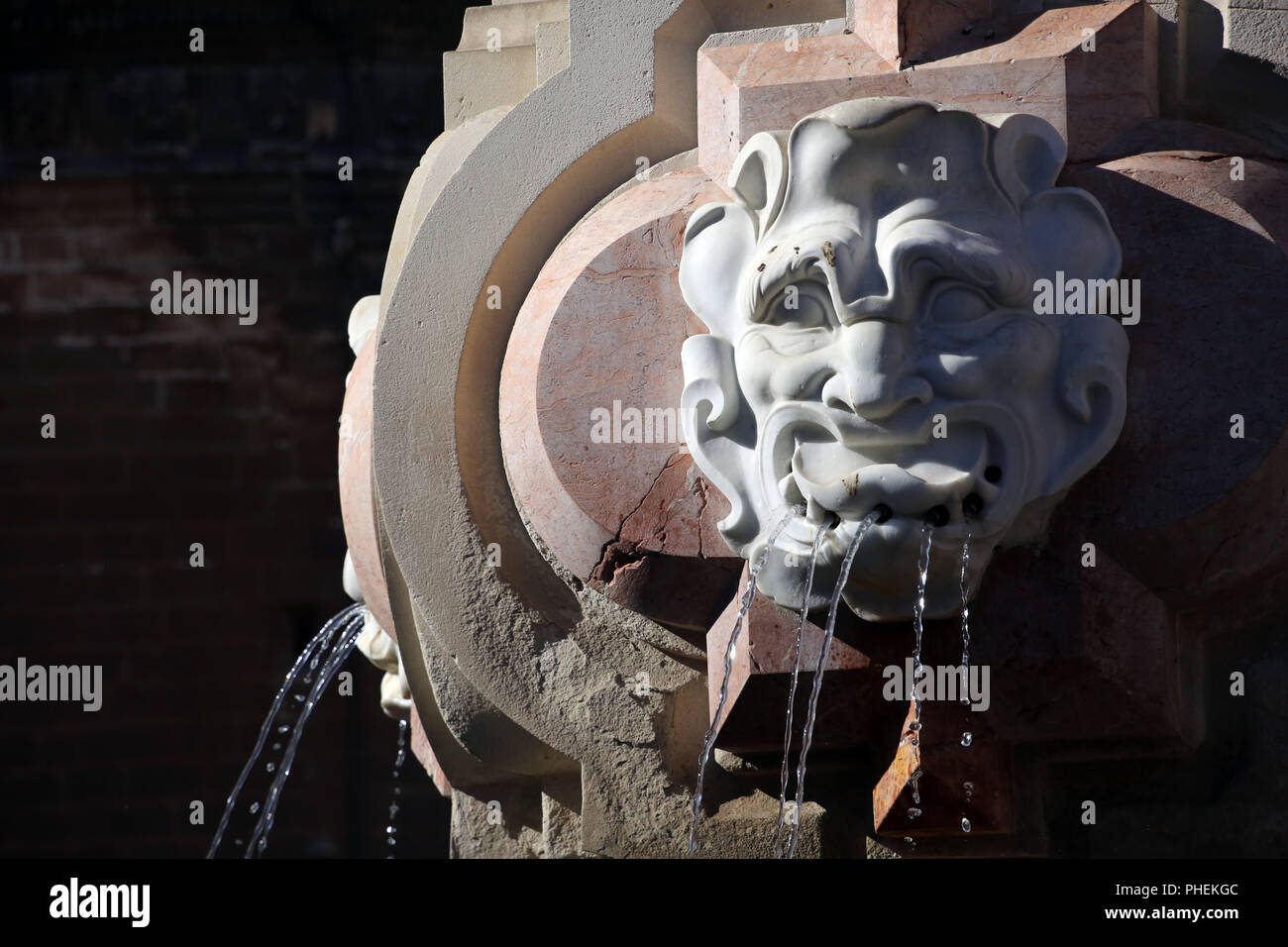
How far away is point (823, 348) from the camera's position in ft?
8.17

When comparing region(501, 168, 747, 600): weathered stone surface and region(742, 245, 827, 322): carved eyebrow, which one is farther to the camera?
region(501, 168, 747, 600): weathered stone surface

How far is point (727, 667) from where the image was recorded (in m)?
2.66

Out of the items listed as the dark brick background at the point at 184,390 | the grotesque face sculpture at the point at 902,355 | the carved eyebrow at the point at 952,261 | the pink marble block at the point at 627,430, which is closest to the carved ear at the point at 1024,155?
the grotesque face sculpture at the point at 902,355

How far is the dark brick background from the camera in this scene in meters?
5.16

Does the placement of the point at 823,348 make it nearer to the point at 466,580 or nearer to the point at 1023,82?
the point at 1023,82

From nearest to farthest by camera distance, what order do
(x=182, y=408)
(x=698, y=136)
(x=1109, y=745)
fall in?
1. (x=1109, y=745)
2. (x=698, y=136)
3. (x=182, y=408)

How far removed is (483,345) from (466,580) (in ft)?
1.19

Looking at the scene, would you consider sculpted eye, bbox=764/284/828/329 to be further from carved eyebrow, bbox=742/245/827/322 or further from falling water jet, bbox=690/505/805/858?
falling water jet, bbox=690/505/805/858

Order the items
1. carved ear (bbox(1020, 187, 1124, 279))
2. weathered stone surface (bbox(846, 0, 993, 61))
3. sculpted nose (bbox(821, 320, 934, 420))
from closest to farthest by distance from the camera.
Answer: sculpted nose (bbox(821, 320, 934, 420))
carved ear (bbox(1020, 187, 1124, 279))
weathered stone surface (bbox(846, 0, 993, 61))

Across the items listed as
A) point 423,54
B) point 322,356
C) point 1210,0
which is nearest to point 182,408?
point 322,356

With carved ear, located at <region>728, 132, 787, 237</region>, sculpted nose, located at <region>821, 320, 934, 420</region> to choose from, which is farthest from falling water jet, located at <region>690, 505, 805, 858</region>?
carved ear, located at <region>728, 132, 787, 237</region>

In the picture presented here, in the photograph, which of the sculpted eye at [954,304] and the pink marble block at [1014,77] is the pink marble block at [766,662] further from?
the pink marble block at [1014,77]

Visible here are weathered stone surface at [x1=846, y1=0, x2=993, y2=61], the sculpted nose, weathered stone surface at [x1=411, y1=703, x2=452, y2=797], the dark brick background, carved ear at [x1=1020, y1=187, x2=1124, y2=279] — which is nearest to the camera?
the sculpted nose

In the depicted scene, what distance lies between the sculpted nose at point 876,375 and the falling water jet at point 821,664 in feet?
0.44
